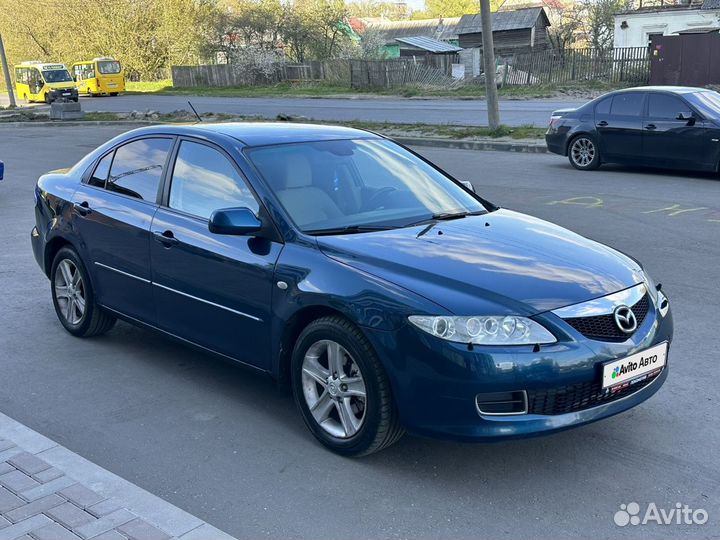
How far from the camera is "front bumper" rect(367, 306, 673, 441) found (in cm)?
362

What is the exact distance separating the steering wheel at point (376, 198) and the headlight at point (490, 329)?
52.1 inches

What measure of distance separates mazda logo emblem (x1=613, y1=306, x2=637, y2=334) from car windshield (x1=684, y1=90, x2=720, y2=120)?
10443 mm

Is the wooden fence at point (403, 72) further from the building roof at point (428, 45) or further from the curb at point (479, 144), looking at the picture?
the curb at point (479, 144)

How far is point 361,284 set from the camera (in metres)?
3.96

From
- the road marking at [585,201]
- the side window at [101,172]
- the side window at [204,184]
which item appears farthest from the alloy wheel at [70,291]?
the road marking at [585,201]

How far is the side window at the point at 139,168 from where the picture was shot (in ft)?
17.7

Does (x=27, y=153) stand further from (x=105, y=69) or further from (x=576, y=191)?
(x=105, y=69)

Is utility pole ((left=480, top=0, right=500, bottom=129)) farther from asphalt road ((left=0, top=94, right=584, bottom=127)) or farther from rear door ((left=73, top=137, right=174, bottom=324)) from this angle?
rear door ((left=73, top=137, right=174, bottom=324))

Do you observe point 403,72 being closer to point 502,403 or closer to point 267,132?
point 267,132

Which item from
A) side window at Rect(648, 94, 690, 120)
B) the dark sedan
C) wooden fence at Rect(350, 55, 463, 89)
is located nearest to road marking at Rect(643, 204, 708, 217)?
the dark sedan

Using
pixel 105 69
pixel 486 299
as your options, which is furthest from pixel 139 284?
pixel 105 69

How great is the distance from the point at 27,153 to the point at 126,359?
1694cm

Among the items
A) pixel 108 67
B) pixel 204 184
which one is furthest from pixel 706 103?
pixel 108 67

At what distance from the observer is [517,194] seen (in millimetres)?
12305
